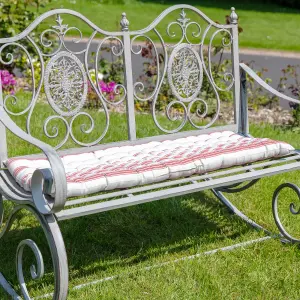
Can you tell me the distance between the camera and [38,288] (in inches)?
128

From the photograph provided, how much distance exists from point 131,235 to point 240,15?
15068mm

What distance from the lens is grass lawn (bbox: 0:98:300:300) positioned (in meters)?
3.18

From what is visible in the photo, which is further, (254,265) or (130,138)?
(130,138)

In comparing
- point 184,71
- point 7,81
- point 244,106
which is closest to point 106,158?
point 184,71

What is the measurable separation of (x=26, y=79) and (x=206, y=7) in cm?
1313

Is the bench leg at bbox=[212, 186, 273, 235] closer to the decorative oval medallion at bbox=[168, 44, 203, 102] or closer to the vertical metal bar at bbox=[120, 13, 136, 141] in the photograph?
the decorative oval medallion at bbox=[168, 44, 203, 102]

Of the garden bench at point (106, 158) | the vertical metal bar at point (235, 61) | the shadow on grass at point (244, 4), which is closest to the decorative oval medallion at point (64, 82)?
the garden bench at point (106, 158)

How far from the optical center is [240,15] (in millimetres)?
18172

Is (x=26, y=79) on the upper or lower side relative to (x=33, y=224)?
upper

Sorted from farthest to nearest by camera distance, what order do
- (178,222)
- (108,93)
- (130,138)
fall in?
(108,93) < (178,222) < (130,138)

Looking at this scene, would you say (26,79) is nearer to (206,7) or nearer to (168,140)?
(168,140)

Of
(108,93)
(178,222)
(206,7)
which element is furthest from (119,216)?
(206,7)

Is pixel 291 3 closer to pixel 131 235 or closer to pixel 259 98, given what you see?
pixel 259 98

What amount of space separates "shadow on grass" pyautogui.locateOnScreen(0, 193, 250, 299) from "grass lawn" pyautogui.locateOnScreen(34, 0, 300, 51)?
29.0 ft
